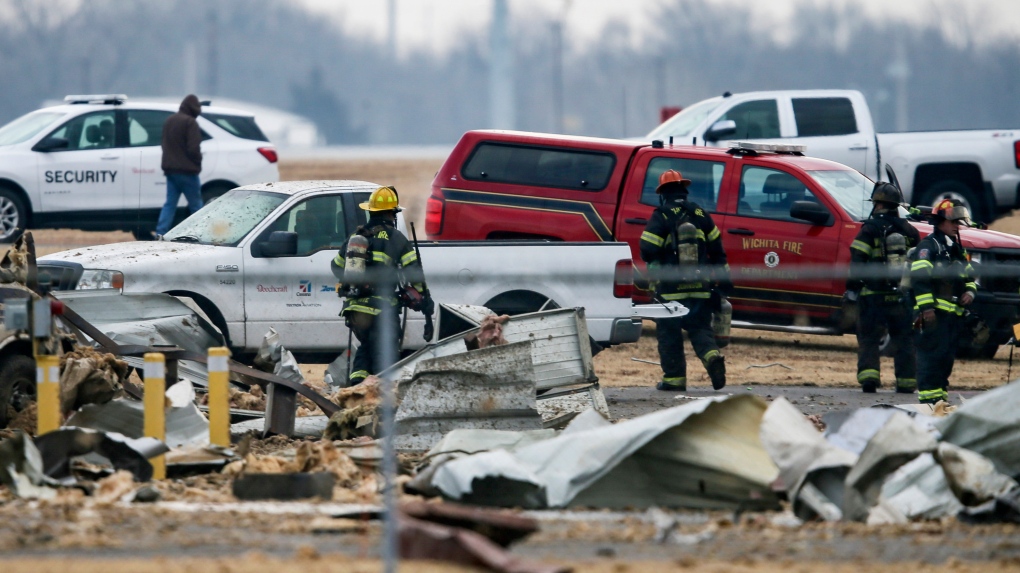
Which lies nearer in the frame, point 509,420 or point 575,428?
point 575,428

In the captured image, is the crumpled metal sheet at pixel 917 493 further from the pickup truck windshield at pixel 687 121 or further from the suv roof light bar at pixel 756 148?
the pickup truck windshield at pixel 687 121

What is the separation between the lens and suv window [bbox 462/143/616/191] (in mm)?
13141

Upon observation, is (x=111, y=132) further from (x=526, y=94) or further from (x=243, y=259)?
(x=526, y=94)

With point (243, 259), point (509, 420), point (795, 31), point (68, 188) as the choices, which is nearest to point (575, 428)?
point (509, 420)

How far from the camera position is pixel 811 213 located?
1225cm

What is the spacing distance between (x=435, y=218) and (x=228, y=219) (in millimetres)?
2321

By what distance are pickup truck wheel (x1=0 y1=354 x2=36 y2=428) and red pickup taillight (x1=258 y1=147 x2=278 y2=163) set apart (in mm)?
9558

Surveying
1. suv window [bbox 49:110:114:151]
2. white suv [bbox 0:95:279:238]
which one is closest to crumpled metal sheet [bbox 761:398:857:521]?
white suv [bbox 0:95:279:238]

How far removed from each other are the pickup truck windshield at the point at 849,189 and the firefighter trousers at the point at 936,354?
223cm

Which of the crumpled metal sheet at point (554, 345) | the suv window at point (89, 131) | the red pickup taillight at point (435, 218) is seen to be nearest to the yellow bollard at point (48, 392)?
the crumpled metal sheet at point (554, 345)

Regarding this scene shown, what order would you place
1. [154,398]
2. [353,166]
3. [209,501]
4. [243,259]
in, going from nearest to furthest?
1. [209,501]
2. [154,398]
3. [243,259]
4. [353,166]

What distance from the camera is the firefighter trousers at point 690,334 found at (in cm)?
1128

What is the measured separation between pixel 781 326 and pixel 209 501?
714 cm

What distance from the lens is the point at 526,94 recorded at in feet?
392
